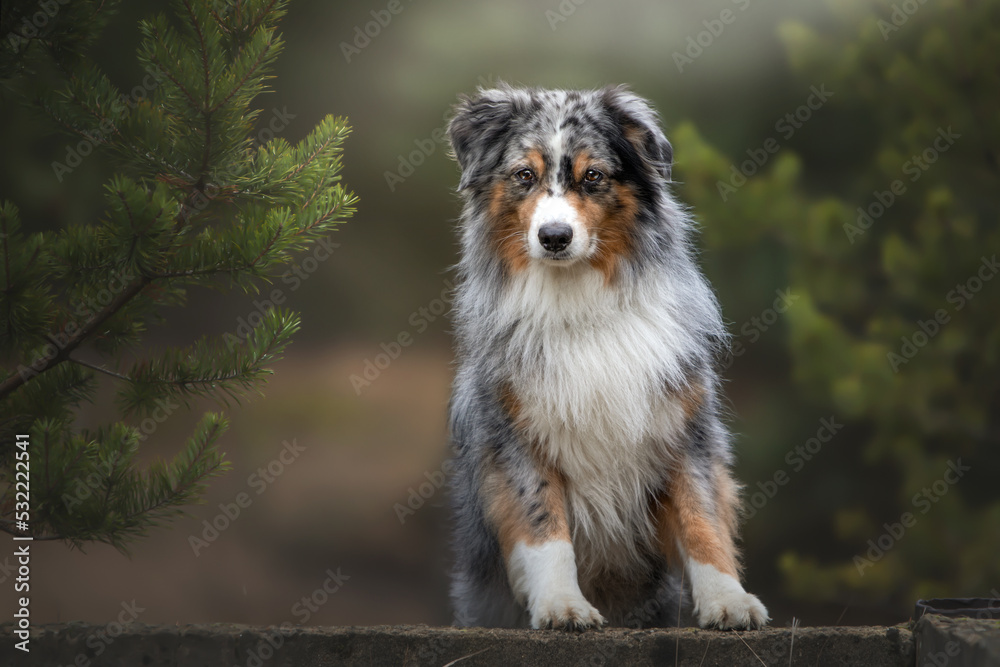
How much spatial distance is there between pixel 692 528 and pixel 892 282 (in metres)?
1.87

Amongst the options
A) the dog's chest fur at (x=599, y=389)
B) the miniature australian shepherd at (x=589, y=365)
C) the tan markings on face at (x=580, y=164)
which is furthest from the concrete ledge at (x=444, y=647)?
the tan markings on face at (x=580, y=164)

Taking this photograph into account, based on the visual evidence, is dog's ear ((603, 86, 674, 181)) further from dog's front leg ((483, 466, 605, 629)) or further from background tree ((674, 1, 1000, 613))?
background tree ((674, 1, 1000, 613))

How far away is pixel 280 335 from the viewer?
2119 mm

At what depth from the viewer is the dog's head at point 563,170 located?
90.4 inches

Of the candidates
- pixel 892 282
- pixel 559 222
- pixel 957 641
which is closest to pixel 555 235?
pixel 559 222

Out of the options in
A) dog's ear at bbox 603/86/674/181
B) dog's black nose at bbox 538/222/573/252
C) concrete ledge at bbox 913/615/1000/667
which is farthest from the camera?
dog's ear at bbox 603/86/674/181

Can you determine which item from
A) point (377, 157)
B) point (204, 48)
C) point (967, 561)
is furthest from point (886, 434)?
point (204, 48)

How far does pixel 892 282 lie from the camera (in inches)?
144

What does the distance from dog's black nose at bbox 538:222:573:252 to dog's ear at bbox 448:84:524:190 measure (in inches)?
12.7

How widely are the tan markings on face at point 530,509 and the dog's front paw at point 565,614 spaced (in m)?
0.17

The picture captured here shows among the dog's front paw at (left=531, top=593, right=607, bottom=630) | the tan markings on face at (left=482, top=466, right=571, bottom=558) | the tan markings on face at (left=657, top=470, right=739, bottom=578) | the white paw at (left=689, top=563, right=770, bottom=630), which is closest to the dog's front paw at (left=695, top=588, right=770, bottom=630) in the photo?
the white paw at (left=689, top=563, right=770, bottom=630)

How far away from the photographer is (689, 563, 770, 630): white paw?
2090 millimetres

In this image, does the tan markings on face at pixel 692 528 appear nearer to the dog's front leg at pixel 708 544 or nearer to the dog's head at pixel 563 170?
the dog's front leg at pixel 708 544

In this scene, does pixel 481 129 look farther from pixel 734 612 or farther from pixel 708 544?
pixel 734 612
